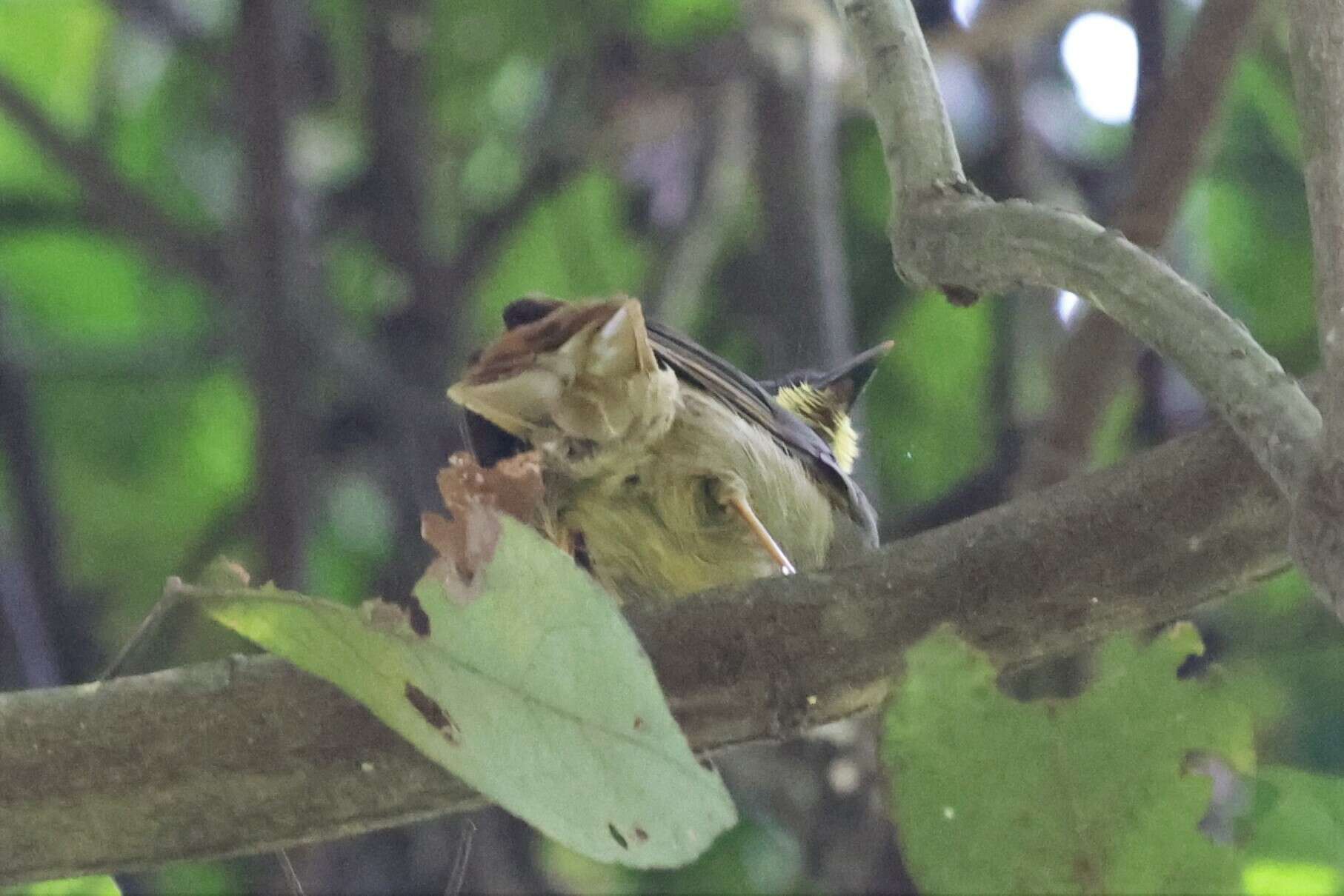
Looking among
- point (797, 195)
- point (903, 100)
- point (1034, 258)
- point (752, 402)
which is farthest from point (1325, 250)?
point (797, 195)

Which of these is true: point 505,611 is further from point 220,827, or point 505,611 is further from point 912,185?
point 912,185

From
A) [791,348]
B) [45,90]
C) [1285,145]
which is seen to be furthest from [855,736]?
[45,90]

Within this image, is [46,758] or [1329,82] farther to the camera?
[46,758]

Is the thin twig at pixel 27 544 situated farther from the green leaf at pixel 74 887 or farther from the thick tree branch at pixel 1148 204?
the thick tree branch at pixel 1148 204

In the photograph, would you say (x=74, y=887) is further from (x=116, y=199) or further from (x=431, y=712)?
(x=116, y=199)

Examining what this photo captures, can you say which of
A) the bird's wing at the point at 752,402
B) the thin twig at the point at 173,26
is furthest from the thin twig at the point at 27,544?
the bird's wing at the point at 752,402
